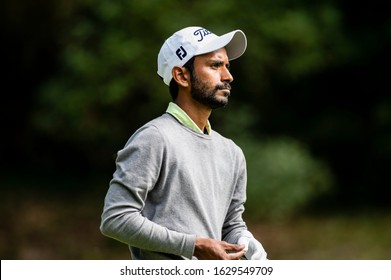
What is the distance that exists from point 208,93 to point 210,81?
40 millimetres

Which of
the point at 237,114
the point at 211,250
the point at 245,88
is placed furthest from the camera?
the point at 245,88

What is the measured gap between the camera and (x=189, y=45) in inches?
107

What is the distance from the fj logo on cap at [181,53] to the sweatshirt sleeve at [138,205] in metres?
0.34

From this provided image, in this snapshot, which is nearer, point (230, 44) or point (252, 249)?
point (252, 249)

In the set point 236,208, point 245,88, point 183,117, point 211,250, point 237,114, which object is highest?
point 245,88

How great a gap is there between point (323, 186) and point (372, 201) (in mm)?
1125

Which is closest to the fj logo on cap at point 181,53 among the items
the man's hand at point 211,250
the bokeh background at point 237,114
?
the man's hand at point 211,250

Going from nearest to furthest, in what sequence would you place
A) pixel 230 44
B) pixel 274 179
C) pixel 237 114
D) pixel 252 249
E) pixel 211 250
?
pixel 211 250, pixel 252 249, pixel 230 44, pixel 274 179, pixel 237 114

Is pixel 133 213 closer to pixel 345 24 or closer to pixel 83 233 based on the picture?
pixel 83 233

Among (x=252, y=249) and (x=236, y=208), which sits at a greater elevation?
(x=236, y=208)

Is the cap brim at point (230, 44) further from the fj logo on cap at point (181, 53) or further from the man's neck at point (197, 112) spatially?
the man's neck at point (197, 112)

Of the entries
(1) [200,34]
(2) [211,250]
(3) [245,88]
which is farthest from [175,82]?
(3) [245,88]

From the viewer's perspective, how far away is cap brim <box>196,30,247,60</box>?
2.72 meters

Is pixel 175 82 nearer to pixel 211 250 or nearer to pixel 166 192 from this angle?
pixel 166 192
